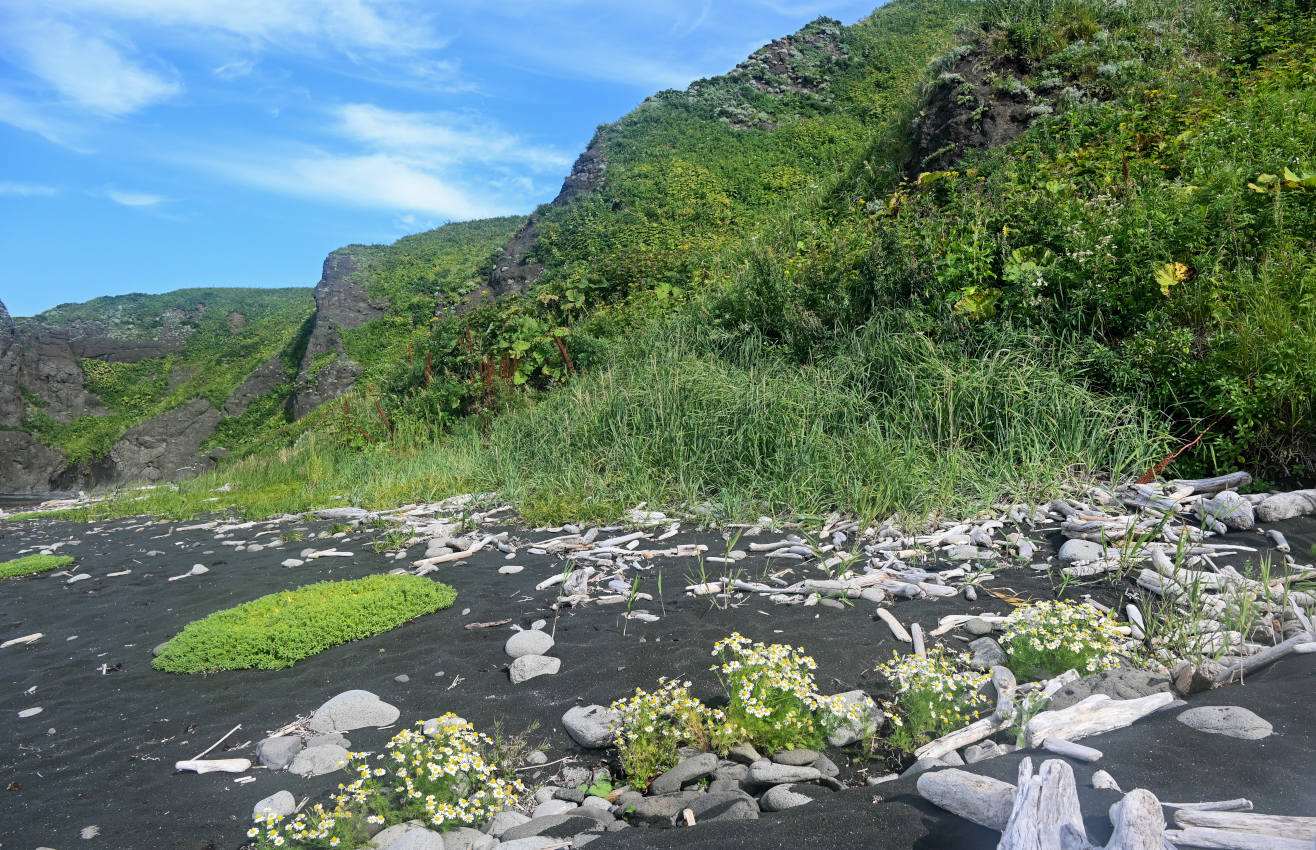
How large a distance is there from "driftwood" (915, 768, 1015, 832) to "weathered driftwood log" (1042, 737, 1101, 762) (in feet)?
1.65

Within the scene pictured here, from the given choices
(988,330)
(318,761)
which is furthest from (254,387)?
(318,761)

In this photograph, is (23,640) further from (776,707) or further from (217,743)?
(776,707)

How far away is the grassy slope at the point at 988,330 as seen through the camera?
6.20 metres

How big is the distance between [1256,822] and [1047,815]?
0.59 m

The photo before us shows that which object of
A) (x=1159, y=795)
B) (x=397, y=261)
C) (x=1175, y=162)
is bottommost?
(x=1159, y=795)

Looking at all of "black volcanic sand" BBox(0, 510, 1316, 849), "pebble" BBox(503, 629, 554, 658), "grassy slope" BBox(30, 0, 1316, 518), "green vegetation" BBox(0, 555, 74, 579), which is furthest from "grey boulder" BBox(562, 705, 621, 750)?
"green vegetation" BBox(0, 555, 74, 579)

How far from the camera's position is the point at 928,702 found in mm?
3123

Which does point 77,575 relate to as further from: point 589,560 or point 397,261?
point 397,261

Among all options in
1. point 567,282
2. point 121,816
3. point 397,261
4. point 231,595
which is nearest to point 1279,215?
point 121,816

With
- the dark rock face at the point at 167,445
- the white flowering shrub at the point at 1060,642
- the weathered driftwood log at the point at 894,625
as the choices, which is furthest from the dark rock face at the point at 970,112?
the dark rock face at the point at 167,445

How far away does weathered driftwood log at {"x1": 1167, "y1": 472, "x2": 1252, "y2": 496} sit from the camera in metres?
5.63

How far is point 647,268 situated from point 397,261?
17.1 m

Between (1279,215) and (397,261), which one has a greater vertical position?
(397,261)

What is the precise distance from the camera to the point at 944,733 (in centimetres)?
312
